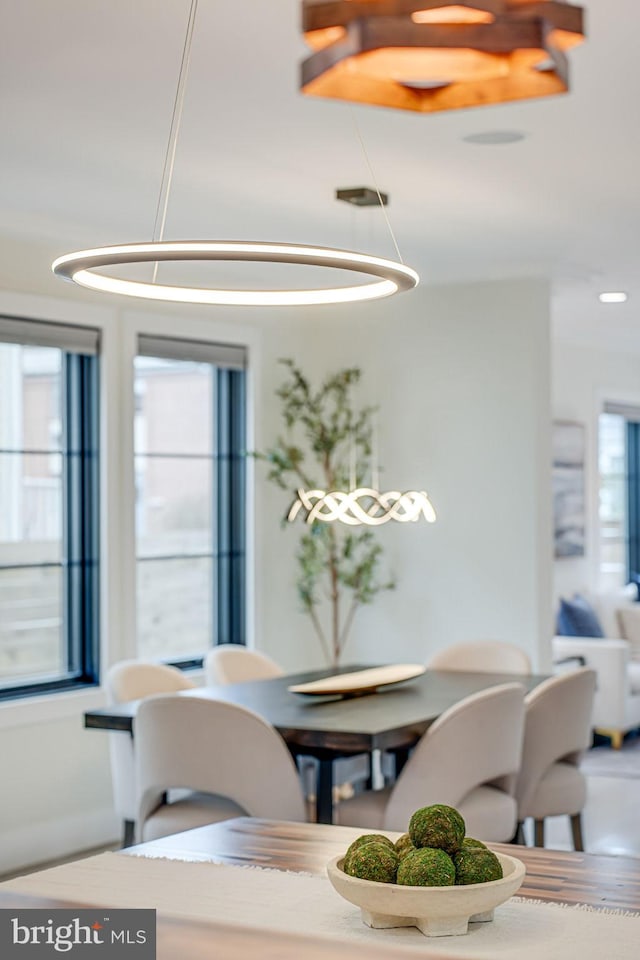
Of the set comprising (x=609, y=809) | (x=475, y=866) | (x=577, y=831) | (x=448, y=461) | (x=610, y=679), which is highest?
(x=448, y=461)

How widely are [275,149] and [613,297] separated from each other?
358 cm

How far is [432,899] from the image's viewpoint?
1.86 m

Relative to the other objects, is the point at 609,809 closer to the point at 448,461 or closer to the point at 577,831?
the point at 577,831

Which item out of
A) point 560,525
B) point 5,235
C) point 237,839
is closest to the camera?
point 237,839

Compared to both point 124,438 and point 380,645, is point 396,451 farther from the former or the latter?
point 124,438

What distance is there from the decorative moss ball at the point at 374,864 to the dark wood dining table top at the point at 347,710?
2.07 m

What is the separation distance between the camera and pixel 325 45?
4.24ft

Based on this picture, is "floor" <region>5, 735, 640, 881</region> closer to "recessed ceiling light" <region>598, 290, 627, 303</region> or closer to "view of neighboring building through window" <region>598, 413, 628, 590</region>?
"view of neighboring building through window" <region>598, 413, 628, 590</region>

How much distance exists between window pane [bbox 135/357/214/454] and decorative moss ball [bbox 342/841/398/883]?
4.41 meters

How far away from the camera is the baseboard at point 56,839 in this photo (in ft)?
17.4

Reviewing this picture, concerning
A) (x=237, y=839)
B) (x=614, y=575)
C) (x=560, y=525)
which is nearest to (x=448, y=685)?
(x=237, y=839)

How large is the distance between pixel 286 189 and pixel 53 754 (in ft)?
8.50

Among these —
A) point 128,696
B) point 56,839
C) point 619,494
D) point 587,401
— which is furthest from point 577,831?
point 619,494

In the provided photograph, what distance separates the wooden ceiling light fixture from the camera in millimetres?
1206
